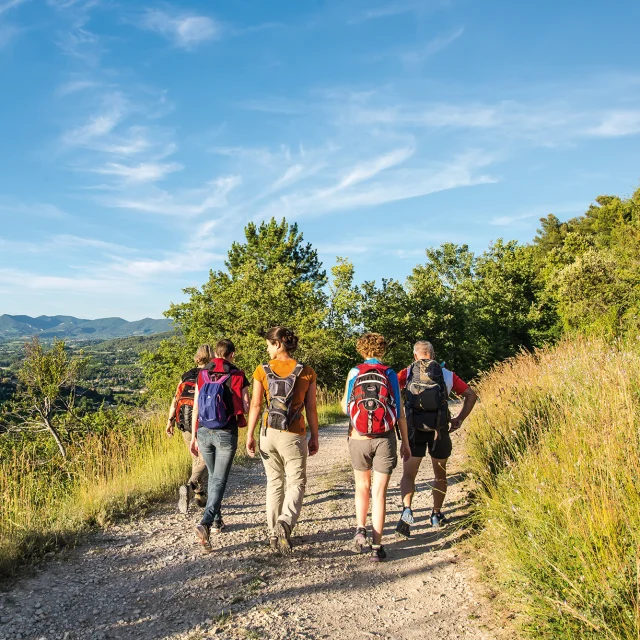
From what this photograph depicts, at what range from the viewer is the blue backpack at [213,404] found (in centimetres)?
475

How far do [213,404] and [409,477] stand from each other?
213cm

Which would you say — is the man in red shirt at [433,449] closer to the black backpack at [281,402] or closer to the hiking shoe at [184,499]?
the black backpack at [281,402]

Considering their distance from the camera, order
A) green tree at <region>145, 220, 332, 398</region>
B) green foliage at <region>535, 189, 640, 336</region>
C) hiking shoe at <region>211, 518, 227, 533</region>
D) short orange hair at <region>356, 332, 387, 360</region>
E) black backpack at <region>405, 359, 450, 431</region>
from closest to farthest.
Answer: short orange hair at <region>356, 332, 387, 360</region> → black backpack at <region>405, 359, 450, 431</region> → hiking shoe at <region>211, 518, 227, 533</region> → green tree at <region>145, 220, 332, 398</region> → green foliage at <region>535, 189, 640, 336</region>

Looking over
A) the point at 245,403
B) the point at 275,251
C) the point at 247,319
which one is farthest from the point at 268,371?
the point at 275,251

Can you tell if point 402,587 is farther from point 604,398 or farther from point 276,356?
point 604,398

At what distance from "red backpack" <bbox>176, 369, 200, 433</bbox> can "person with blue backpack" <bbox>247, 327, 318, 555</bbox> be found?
171 centimetres

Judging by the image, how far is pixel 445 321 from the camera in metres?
30.0

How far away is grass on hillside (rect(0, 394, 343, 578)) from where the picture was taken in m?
4.42

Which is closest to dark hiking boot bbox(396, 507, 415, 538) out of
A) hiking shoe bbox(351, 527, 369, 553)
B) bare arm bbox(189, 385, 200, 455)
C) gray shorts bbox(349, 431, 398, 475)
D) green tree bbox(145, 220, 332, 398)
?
hiking shoe bbox(351, 527, 369, 553)

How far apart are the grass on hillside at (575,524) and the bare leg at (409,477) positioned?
67cm

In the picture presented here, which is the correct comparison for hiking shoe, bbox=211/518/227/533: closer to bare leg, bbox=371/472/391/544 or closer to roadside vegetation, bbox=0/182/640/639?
roadside vegetation, bbox=0/182/640/639

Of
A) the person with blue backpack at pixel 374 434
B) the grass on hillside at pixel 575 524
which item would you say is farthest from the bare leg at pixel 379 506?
the grass on hillside at pixel 575 524

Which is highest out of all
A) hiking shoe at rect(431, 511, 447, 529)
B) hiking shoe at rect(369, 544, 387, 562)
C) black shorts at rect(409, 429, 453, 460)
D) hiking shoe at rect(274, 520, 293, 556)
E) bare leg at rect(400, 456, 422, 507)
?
black shorts at rect(409, 429, 453, 460)

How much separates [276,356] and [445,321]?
2668 cm
